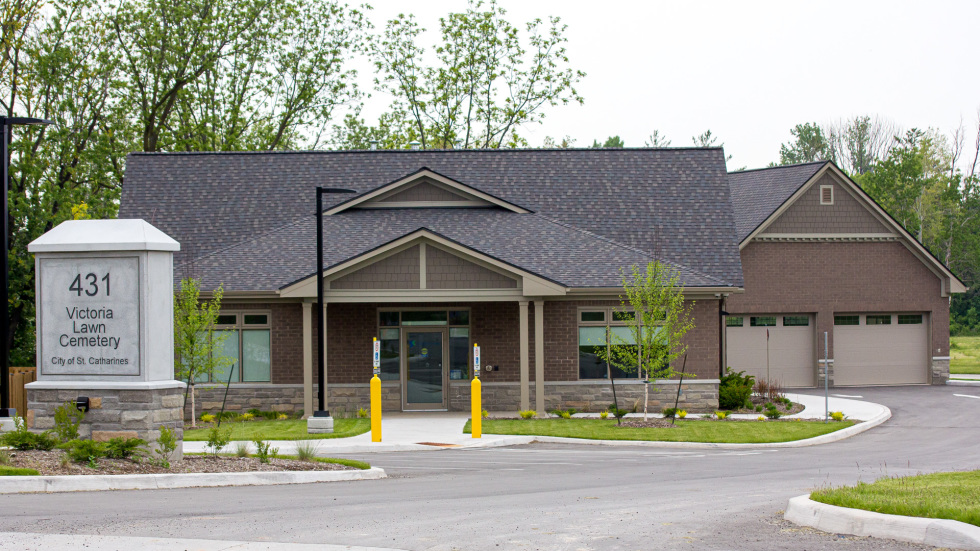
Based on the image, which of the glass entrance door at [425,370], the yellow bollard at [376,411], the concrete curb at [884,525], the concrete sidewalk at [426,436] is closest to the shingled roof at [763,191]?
the concrete sidewalk at [426,436]

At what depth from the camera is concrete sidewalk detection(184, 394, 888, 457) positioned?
63.0 feet

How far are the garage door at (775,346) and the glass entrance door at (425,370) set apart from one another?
12.8 meters

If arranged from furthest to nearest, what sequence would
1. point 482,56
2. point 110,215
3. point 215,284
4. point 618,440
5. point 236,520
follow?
point 482,56
point 110,215
point 215,284
point 618,440
point 236,520

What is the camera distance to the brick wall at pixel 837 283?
118ft

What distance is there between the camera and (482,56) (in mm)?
51500

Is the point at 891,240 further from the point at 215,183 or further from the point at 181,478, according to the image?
the point at 181,478

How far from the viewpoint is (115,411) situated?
46.4ft

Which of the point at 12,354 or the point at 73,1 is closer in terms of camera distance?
the point at 12,354

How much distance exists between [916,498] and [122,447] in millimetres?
9396

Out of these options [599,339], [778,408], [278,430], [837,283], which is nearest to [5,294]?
[278,430]

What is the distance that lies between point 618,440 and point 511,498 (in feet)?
28.6

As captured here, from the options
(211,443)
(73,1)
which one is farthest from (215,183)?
(211,443)

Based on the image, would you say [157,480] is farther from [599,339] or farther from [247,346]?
[599,339]

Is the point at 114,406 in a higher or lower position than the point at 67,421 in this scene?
higher
